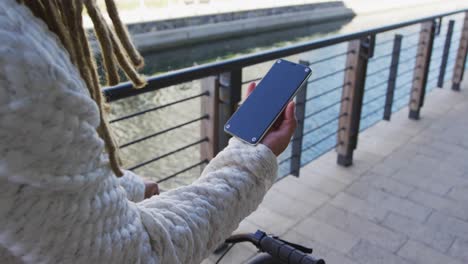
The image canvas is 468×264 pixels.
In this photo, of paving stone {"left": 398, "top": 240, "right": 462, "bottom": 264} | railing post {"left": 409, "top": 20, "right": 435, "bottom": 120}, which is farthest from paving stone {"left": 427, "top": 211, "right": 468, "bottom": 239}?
railing post {"left": 409, "top": 20, "right": 435, "bottom": 120}

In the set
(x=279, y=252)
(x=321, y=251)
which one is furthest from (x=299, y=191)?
(x=279, y=252)

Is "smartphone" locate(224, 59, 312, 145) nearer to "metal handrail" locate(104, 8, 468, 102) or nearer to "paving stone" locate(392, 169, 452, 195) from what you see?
"metal handrail" locate(104, 8, 468, 102)

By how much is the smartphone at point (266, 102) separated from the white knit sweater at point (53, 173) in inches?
10.7

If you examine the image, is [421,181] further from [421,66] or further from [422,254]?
Result: [421,66]

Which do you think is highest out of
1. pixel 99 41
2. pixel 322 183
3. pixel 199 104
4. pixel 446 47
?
pixel 99 41

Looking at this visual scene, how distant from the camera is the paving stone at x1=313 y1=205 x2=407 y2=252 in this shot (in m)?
2.42

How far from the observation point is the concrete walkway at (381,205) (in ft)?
7.76

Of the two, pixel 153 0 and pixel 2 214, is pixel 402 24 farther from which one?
pixel 153 0

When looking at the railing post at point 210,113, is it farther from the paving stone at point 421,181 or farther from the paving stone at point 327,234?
the paving stone at point 421,181

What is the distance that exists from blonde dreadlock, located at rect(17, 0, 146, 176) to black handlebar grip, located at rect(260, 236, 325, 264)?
0.58 metres

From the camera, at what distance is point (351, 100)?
321 cm

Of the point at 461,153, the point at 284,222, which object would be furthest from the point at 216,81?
the point at 461,153

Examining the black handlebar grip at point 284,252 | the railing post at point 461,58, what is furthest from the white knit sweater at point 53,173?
Answer: the railing post at point 461,58

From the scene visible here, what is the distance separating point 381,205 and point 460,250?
504 millimetres
